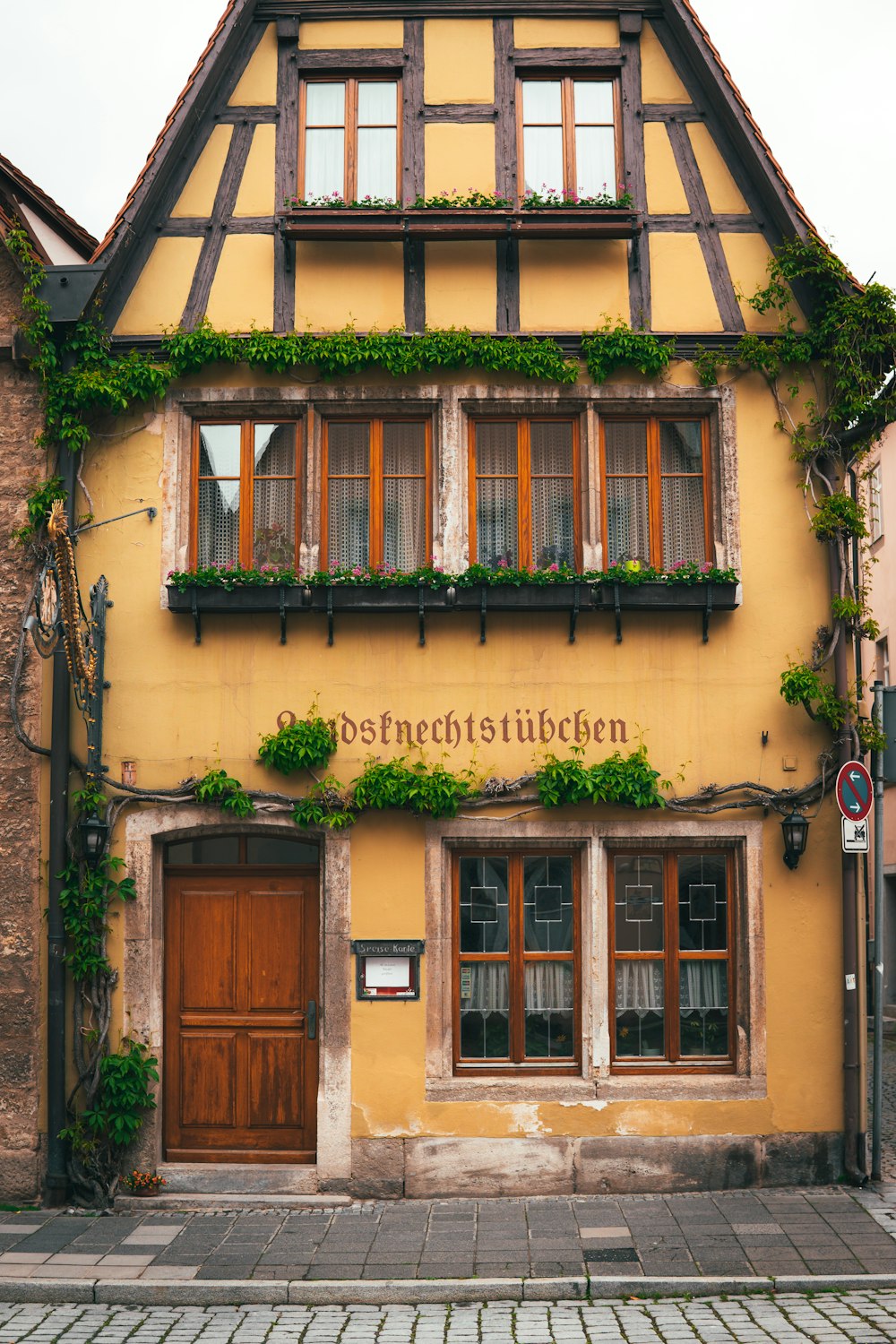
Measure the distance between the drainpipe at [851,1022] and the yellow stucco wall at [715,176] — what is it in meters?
3.54

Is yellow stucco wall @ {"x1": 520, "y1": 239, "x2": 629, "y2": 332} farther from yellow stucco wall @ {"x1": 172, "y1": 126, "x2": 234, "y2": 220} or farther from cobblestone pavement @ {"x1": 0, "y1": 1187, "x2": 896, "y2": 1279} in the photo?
cobblestone pavement @ {"x1": 0, "y1": 1187, "x2": 896, "y2": 1279}

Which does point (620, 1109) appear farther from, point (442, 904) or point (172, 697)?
point (172, 697)

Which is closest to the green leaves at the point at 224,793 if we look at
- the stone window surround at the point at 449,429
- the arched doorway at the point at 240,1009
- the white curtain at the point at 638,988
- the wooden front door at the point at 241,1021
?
the arched doorway at the point at 240,1009

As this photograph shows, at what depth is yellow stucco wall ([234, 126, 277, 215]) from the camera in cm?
1064

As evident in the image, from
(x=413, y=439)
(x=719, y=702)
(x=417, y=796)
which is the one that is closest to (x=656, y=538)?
(x=719, y=702)

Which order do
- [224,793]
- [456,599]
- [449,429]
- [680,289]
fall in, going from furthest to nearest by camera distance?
[680,289] < [449,429] < [456,599] < [224,793]

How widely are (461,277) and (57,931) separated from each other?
5848mm

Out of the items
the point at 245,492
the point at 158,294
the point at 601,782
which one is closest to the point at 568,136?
the point at 158,294

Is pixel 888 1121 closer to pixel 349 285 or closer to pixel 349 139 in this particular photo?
pixel 349 285

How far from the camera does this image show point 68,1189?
9.84m

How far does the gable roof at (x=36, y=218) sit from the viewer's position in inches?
411

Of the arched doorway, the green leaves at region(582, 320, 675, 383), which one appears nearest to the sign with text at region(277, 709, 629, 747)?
the arched doorway

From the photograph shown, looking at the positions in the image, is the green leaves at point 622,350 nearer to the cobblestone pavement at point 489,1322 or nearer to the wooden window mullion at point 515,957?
the wooden window mullion at point 515,957

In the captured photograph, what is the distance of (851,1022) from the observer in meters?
10.0
